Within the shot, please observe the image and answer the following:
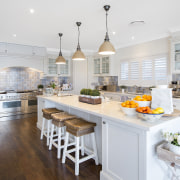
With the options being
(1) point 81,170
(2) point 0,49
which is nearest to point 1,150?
(1) point 81,170

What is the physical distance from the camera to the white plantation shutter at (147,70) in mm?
4340

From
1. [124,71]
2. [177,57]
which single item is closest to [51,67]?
[124,71]

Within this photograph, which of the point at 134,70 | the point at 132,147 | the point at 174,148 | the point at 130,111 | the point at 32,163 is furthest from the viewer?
the point at 134,70

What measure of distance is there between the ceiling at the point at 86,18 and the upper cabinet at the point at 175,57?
1.30 ft

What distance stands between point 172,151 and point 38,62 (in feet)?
16.6

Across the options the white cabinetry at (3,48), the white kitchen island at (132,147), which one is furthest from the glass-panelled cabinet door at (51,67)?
the white kitchen island at (132,147)

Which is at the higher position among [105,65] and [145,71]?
[105,65]

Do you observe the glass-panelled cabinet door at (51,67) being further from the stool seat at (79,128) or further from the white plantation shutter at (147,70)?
the stool seat at (79,128)

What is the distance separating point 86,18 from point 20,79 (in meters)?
3.89

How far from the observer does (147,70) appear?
4441 mm

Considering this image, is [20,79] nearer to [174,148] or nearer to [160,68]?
[160,68]

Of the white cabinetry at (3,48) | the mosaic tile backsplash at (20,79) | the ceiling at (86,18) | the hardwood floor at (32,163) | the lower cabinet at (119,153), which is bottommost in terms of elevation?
the hardwood floor at (32,163)

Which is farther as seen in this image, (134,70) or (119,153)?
(134,70)

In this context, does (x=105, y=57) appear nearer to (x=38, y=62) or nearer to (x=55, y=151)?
(x=38, y=62)
